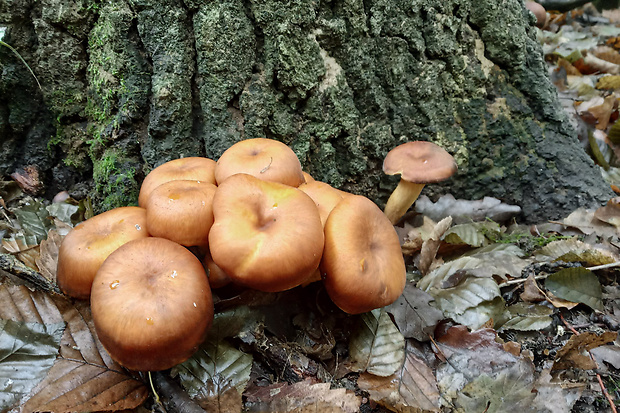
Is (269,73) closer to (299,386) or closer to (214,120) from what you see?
(214,120)

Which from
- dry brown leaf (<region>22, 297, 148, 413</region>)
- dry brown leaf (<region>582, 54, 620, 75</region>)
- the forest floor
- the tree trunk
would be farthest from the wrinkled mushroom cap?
dry brown leaf (<region>582, 54, 620, 75</region>)

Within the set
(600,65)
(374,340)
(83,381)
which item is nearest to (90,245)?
(83,381)

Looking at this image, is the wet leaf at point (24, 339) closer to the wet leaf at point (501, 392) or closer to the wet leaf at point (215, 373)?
the wet leaf at point (215, 373)

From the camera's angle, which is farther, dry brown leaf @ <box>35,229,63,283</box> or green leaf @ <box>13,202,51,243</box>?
green leaf @ <box>13,202,51,243</box>

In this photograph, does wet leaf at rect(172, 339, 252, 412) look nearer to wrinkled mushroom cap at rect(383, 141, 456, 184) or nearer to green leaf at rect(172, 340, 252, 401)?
green leaf at rect(172, 340, 252, 401)

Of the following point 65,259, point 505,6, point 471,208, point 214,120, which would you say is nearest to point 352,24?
point 214,120

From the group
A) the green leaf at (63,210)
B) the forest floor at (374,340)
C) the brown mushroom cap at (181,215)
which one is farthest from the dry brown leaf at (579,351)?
the green leaf at (63,210)
